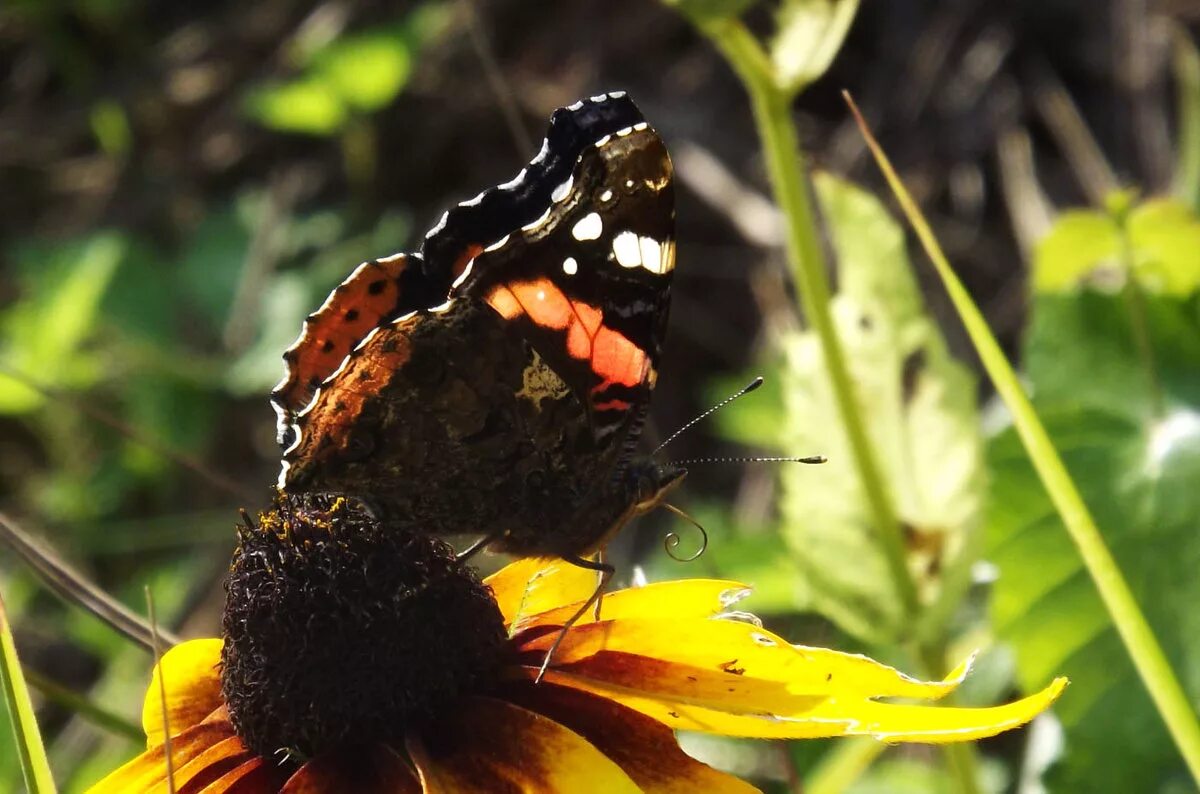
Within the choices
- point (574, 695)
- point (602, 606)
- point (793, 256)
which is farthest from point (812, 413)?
point (574, 695)

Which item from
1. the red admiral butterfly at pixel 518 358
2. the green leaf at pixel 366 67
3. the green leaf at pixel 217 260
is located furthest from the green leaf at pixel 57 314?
the red admiral butterfly at pixel 518 358

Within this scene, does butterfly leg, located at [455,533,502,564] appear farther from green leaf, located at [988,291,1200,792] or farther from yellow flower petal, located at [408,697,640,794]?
green leaf, located at [988,291,1200,792]

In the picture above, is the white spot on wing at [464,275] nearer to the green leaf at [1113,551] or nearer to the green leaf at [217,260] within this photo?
the green leaf at [1113,551]

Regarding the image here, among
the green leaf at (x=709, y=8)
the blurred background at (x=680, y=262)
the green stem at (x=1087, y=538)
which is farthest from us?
the blurred background at (x=680, y=262)

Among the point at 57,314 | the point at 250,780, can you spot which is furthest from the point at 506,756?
the point at 57,314

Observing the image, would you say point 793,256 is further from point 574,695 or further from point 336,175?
point 336,175

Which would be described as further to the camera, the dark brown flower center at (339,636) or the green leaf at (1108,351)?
the green leaf at (1108,351)

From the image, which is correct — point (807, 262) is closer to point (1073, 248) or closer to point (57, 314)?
point (1073, 248)
